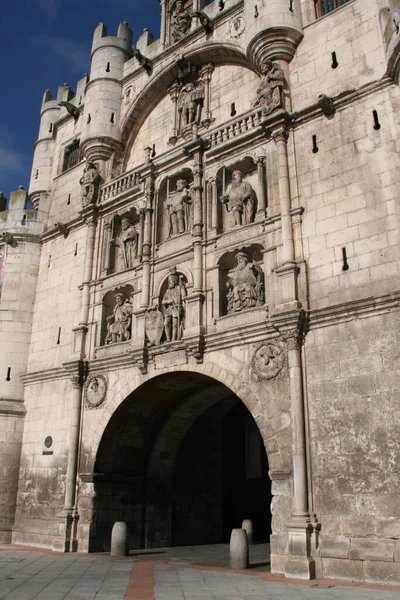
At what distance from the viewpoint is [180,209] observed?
1606 centimetres

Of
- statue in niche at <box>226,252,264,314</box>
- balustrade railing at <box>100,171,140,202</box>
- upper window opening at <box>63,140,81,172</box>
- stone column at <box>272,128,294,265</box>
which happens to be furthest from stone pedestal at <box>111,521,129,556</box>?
upper window opening at <box>63,140,81,172</box>

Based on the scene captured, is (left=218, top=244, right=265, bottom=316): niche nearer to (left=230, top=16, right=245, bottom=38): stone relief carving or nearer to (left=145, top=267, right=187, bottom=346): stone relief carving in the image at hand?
(left=145, top=267, right=187, bottom=346): stone relief carving

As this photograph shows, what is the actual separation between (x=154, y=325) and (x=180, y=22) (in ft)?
35.7

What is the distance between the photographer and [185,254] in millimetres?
15305

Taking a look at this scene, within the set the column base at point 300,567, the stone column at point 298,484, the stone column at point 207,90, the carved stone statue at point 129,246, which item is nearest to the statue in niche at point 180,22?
the stone column at point 207,90

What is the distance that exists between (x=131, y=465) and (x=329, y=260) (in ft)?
27.9

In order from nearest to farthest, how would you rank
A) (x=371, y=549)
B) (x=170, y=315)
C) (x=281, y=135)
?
(x=371, y=549), (x=281, y=135), (x=170, y=315)

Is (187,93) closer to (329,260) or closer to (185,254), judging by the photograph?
(185,254)

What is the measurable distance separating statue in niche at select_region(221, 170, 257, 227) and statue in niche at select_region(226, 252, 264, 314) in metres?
1.05

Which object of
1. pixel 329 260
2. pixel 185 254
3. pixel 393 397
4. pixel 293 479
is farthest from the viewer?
pixel 185 254

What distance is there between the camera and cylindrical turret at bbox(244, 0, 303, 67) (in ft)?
49.1

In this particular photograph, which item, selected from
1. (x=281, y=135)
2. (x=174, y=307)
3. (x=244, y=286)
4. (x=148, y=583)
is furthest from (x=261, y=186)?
(x=148, y=583)

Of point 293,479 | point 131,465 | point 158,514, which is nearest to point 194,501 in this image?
point 158,514

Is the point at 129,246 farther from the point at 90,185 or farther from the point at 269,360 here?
the point at 269,360
